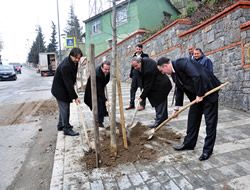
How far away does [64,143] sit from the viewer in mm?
4348

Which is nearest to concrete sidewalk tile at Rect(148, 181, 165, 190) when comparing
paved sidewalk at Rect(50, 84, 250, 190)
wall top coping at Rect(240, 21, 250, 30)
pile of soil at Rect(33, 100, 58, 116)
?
paved sidewalk at Rect(50, 84, 250, 190)

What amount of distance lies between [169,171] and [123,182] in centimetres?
63

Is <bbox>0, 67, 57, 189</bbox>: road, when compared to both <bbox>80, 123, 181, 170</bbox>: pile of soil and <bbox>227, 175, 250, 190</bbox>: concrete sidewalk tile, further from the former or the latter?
<bbox>227, 175, 250, 190</bbox>: concrete sidewalk tile

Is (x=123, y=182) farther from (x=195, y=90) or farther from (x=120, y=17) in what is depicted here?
(x=120, y=17)

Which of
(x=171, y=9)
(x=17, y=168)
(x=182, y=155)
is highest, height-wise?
(x=171, y=9)

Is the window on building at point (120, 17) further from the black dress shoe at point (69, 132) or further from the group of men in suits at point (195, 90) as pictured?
the black dress shoe at point (69, 132)

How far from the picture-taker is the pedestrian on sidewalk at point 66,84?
4.30 m

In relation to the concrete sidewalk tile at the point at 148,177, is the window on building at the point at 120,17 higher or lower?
higher

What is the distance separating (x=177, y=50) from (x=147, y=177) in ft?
21.9

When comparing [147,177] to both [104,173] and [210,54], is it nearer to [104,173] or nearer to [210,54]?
[104,173]

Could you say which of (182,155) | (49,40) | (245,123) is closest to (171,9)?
(245,123)

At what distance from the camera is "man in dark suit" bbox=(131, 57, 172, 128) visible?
4.64 metres

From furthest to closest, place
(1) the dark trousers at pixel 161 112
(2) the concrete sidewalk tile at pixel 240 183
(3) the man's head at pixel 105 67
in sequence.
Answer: (1) the dark trousers at pixel 161 112 < (3) the man's head at pixel 105 67 < (2) the concrete sidewalk tile at pixel 240 183

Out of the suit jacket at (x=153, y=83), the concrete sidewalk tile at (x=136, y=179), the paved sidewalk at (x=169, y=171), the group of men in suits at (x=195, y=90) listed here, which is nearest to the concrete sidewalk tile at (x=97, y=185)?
the paved sidewalk at (x=169, y=171)
